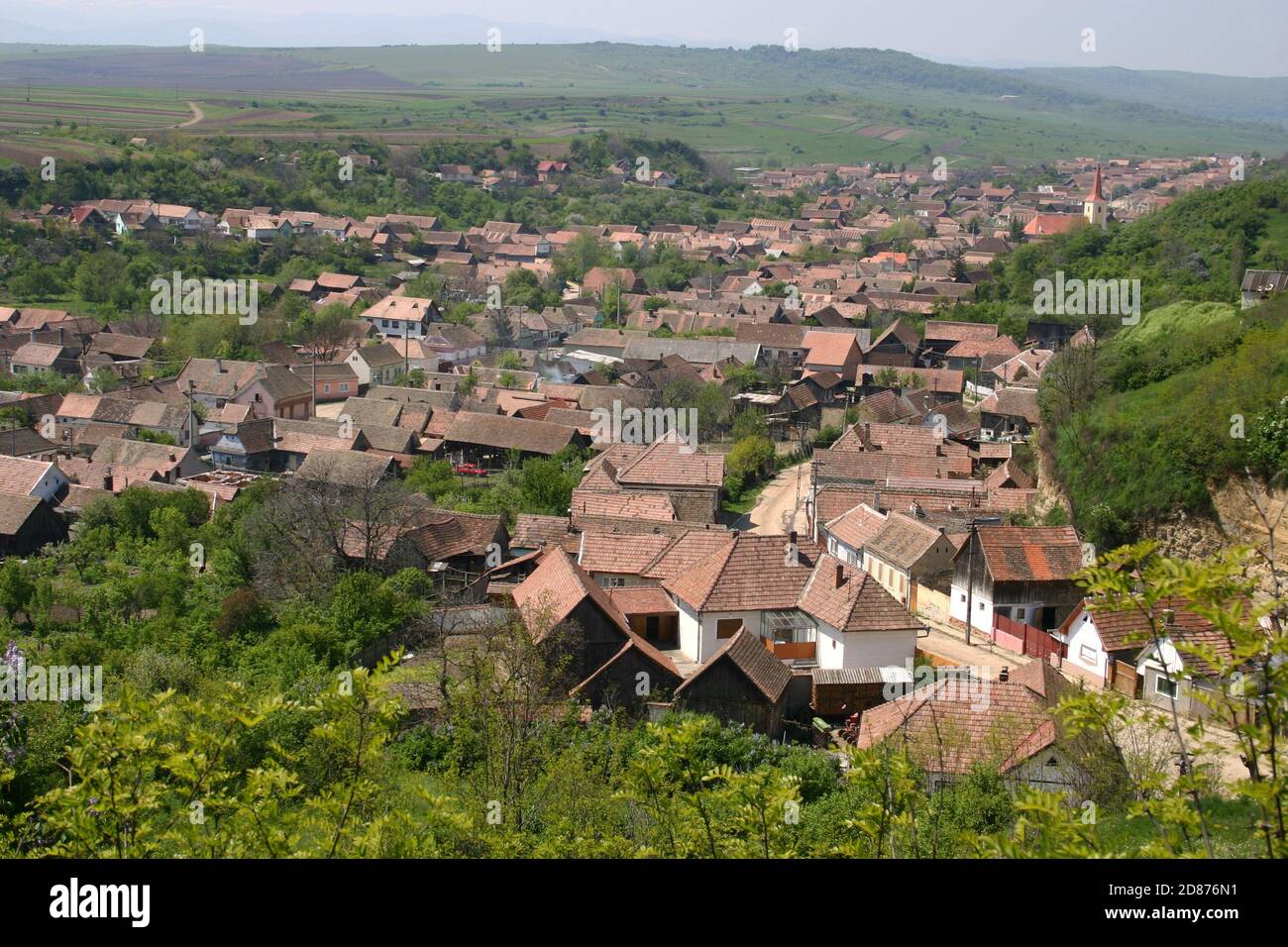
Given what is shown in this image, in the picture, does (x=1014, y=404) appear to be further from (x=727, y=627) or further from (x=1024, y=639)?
(x=727, y=627)

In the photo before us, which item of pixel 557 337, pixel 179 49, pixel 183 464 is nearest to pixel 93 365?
pixel 183 464

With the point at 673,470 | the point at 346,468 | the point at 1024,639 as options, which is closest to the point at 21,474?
the point at 346,468

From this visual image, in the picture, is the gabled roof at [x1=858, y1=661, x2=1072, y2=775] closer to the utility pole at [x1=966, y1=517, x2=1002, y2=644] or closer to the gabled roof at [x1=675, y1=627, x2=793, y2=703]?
the gabled roof at [x1=675, y1=627, x2=793, y2=703]

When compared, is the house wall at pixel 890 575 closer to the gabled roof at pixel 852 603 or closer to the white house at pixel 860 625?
the gabled roof at pixel 852 603

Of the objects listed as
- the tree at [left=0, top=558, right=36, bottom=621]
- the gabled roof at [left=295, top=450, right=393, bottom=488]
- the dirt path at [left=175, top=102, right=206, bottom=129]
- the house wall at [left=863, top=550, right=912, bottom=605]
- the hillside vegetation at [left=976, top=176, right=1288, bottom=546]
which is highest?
the dirt path at [left=175, top=102, right=206, bottom=129]

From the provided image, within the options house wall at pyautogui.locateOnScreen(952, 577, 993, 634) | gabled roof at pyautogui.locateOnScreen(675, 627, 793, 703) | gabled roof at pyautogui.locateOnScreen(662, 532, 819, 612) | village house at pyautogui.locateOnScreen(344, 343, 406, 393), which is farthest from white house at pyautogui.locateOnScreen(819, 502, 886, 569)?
village house at pyautogui.locateOnScreen(344, 343, 406, 393)

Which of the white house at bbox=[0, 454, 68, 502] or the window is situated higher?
the white house at bbox=[0, 454, 68, 502]
